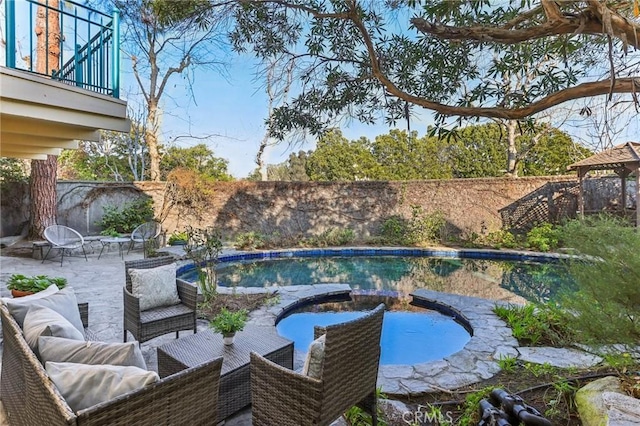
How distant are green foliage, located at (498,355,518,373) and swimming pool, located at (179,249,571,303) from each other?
3069 mm

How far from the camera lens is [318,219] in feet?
42.3

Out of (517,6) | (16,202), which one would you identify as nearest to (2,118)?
(517,6)

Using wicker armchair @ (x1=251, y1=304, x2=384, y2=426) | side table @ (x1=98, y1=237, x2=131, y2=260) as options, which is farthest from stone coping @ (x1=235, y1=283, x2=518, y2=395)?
side table @ (x1=98, y1=237, x2=131, y2=260)

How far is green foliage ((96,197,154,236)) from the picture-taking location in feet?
35.1

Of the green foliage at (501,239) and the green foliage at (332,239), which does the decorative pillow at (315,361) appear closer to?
the green foliage at (332,239)

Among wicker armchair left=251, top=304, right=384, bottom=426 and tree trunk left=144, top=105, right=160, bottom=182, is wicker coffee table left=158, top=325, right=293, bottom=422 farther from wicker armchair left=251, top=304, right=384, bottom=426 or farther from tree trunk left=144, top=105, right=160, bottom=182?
tree trunk left=144, top=105, right=160, bottom=182

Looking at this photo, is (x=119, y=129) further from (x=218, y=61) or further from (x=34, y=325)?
(x=218, y=61)

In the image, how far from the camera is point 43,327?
2025 mm

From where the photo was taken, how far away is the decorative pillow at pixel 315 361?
79.3 inches

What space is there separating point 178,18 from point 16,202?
8.69 meters

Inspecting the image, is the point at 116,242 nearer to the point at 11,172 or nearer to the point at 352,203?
the point at 11,172

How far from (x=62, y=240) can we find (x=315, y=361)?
8.61 metres

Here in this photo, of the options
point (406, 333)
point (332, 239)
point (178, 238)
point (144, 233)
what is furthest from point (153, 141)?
point (406, 333)

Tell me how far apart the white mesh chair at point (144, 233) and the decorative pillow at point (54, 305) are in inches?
275
